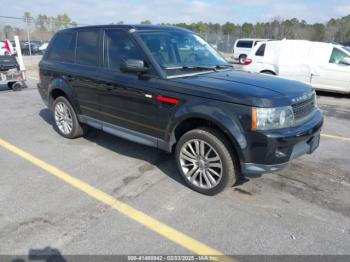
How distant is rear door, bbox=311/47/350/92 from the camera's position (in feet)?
33.6

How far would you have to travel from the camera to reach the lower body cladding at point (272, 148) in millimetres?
3146

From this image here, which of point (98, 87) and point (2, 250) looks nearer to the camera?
point (2, 250)

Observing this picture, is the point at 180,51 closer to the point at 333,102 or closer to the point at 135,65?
the point at 135,65

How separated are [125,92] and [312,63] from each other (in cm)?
863

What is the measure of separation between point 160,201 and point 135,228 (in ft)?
1.86

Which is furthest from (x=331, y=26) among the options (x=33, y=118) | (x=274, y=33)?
(x=33, y=118)

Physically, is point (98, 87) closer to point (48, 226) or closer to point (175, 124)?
point (175, 124)

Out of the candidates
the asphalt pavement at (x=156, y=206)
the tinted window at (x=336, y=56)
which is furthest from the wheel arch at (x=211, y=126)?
the tinted window at (x=336, y=56)

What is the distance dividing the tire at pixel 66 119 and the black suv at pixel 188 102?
0.55 ft

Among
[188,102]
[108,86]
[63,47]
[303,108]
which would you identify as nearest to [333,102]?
[303,108]

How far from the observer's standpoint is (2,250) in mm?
2766

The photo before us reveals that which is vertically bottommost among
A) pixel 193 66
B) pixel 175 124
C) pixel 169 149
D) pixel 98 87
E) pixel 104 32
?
pixel 169 149

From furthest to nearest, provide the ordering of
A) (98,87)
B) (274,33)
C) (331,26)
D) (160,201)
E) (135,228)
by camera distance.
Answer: (331,26)
(274,33)
(98,87)
(160,201)
(135,228)

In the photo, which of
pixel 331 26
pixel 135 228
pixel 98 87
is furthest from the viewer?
pixel 331 26
